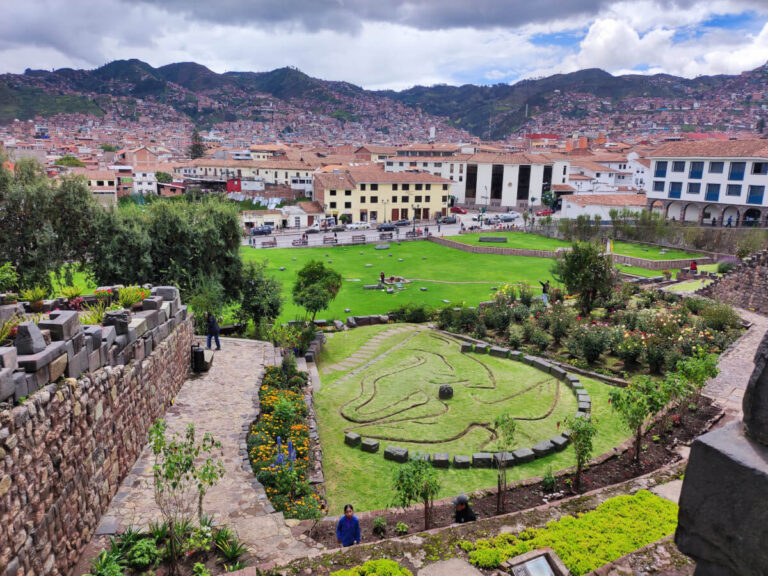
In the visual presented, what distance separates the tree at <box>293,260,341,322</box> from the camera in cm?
2188

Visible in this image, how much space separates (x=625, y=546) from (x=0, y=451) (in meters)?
7.96

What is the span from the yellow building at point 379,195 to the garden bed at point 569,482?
59.6m

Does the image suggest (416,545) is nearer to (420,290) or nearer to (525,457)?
(525,457)

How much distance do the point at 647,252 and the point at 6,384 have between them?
48.3 metres

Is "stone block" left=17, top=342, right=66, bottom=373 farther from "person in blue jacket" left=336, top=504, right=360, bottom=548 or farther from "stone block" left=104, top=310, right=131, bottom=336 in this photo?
"person in blue jacket" left=336, top=504, right=360, bottom=548

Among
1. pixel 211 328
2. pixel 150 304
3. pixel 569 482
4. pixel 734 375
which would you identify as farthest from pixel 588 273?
pixel 150 304

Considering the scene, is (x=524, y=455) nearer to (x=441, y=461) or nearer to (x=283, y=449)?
(x=441, y=461)

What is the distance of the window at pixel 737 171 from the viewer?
5281cm

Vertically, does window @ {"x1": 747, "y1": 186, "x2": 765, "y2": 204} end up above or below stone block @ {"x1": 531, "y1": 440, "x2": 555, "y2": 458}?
above

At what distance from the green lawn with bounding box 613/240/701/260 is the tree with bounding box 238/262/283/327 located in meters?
32.6

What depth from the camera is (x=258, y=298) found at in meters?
22.5

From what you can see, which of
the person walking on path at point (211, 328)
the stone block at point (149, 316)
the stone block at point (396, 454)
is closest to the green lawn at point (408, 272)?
the person walking on path at point (211, 328)

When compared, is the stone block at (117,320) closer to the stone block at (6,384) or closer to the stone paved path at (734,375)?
the stone block at (6,384)

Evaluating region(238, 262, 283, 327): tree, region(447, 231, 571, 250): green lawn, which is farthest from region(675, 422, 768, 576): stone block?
region(447, 231, 571, 250): green lawn
